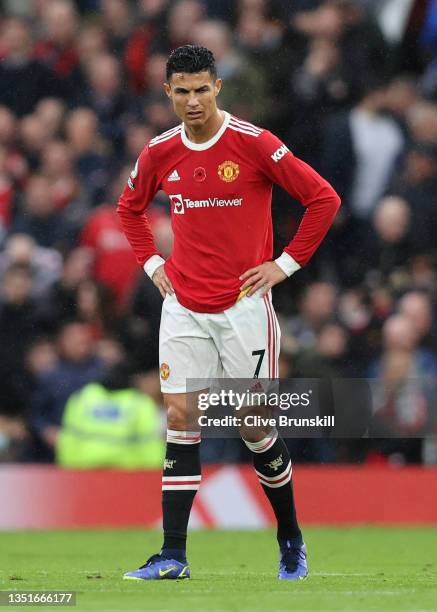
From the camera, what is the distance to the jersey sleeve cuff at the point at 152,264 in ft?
25.9

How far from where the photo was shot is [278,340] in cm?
774

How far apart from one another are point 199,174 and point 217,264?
1.48 feet

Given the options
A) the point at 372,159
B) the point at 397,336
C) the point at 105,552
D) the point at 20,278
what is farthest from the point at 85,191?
the point at 105,552

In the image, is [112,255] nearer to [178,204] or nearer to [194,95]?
[178,204]

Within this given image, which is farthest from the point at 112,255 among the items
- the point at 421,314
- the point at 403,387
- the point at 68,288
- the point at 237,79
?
the point at 403,387

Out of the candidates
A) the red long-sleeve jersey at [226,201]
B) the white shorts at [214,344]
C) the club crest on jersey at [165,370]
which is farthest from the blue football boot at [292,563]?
the red long-sleeve jersey at [226,201]

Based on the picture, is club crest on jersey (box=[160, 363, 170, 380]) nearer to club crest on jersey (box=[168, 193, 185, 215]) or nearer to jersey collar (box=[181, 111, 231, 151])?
club crest on jersey (box=[168, 193, 185, 215])

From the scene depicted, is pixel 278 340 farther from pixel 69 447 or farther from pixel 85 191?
pixel 85 191

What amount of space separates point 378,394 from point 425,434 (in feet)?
1.67

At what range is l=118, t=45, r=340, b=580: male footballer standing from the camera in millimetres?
7465

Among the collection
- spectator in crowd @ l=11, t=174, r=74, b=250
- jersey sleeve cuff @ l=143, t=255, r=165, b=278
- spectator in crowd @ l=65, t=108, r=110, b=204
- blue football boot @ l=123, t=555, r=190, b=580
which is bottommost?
blue football boot @ l=123, t=555, r=190, b=580

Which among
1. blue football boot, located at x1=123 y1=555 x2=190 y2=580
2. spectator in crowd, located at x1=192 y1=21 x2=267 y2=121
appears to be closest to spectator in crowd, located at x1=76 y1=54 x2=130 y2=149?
spectator in crowd, located at x1=192 y1=21 x2=267 y2=121

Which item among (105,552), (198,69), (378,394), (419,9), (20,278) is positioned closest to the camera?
(198,69)

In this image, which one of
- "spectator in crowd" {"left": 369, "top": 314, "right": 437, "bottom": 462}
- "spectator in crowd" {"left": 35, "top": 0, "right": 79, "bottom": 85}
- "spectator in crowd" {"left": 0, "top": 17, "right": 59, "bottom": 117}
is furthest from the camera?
"spectator in crowd" {"left": 35, "top": 0, "right": 79, "bottom": 85}
